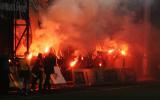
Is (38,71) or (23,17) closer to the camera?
(38,71)

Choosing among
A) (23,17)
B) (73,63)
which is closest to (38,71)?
(23,17)

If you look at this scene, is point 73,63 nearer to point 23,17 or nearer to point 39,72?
point 23,17

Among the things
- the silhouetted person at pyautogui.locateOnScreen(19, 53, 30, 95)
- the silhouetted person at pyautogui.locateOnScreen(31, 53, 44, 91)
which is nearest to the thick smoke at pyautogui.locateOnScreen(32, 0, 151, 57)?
the silhouetted person at pyautogui.locateOnScreen(31, 53, 44, 91)

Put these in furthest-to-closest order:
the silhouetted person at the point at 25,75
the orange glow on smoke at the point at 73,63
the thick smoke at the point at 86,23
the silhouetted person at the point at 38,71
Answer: the orange glow on smoke at the point at 73,63, the thick smoke at the point at 86,23, the silhouetted person at the point at 38,71, the silhouetted person at the point at 25,75

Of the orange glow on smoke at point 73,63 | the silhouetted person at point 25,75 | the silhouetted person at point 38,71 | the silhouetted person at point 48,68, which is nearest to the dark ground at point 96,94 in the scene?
the silhouetted person at point 25,75

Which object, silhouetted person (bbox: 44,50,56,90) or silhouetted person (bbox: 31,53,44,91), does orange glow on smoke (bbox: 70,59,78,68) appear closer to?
silhouetted person (bbox: 44,50,56,90)

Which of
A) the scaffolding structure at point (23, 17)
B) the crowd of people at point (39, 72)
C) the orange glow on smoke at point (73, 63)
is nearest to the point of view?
the crowd of people at point (39, 72)

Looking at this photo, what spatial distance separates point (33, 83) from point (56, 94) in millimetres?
1985

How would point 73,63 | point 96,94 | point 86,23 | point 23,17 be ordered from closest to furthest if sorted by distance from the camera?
point 96,94 < point 23,17 < point 86,23 < point 73,63

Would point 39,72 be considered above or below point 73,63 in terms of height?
below

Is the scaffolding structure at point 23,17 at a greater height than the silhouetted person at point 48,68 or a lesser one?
greater

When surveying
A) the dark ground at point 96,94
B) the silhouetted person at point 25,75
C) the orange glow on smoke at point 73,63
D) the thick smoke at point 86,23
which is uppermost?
the thick smoke at point 86,23

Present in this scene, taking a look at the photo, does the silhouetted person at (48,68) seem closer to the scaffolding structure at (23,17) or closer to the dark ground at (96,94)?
the dark ground at (96,94)

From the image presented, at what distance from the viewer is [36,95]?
22984 millimetres
